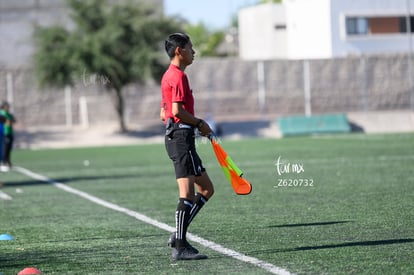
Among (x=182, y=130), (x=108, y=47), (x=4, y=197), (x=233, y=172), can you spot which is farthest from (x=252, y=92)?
(x=182, y=130)

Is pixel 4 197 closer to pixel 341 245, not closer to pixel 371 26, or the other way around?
pixel 341 245

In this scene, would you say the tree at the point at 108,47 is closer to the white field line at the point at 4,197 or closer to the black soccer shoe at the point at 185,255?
the white field line at the point at 4,197

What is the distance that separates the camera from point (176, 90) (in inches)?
363

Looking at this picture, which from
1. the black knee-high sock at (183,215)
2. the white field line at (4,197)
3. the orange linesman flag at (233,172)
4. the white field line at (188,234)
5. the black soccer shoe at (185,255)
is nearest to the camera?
the white field line at (188,234)

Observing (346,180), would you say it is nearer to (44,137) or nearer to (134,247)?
(134,247)

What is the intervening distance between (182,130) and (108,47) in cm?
3738

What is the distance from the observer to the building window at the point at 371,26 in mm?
40312

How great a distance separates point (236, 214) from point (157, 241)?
108 inches

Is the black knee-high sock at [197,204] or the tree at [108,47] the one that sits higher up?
the tree at [108,47]

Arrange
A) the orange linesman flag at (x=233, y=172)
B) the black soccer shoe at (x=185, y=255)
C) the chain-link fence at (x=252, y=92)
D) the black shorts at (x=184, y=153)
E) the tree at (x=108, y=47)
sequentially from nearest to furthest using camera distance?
the black soccer shoe at (x=185, y=255)
the black shorts at (x=184, y=153)
the orange linesman flag at (x=233, y=172)
the tree at (x=108, y=47)
the chain-link fence at (x=252, y=92)

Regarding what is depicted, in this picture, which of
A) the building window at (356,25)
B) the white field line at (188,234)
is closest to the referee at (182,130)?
the white field line at (188,234)

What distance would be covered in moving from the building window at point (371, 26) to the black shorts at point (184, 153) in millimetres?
29625

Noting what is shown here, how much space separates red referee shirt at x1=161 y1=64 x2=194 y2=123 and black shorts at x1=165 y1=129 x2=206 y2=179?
0.50ft

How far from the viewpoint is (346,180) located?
18.4 metres
